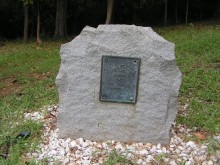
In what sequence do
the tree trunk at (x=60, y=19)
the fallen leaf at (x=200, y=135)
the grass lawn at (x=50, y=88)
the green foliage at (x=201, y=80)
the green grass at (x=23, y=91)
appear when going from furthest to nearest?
1. the tree trunk at (x=60, y=19)
2. the green foliage at (x=201, y=80)
3. the grass lawn at (x=50, y=88)
4. the green grass at (x=23, y=91)
5. the fallen leaf at (x=200, y=135)

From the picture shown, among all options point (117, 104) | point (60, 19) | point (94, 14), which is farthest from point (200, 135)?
point (94, 14)

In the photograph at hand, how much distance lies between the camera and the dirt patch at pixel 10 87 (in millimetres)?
6941

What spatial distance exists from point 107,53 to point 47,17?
1581 cm

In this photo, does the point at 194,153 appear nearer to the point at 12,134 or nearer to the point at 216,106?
the point at 216,106

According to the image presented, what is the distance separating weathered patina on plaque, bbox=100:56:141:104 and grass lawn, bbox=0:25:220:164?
37.9 inches

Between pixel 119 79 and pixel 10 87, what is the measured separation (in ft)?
11.3

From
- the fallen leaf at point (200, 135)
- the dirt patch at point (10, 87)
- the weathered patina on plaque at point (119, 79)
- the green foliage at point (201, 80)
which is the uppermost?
the weathered patina on plaque at point (119, 79)

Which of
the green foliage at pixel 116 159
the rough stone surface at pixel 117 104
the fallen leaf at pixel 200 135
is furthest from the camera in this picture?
the fallen leaf at pixel 200 135

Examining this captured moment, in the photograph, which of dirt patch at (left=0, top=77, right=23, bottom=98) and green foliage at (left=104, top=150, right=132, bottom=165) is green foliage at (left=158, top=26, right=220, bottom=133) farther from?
dirt patch at (left=0, top=77, right=23, bottom=98)

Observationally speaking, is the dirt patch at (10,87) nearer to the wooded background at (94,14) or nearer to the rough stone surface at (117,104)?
the rough stone surface at (117,104)

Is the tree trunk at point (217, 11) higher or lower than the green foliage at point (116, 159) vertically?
higher

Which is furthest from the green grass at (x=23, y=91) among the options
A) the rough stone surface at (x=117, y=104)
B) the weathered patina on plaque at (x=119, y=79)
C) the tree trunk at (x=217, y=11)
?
the tree trunk at (x=217, y=11)

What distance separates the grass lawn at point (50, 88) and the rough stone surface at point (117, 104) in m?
0.61

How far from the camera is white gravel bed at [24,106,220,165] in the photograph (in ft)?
14.1
